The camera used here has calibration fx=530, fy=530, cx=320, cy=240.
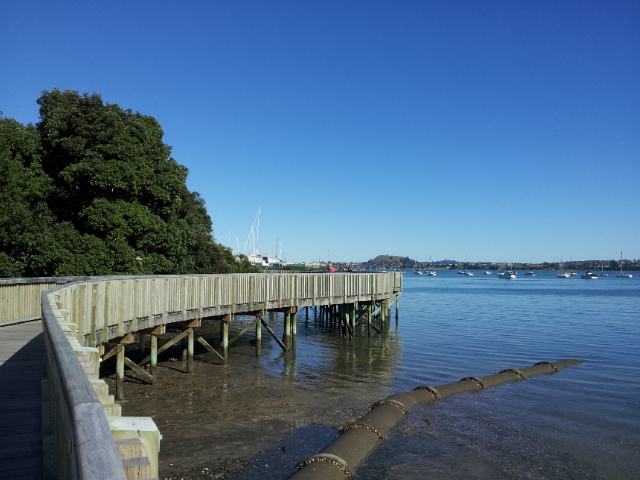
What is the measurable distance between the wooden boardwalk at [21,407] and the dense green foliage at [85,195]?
13.0m

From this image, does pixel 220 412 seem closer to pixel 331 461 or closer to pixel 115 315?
pixel 115 315

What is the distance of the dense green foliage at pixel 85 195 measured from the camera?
24.1m

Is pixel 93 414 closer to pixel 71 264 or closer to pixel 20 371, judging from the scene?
pixel 20 371

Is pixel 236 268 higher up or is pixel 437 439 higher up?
pixel 236 268

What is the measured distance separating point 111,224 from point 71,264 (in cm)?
271

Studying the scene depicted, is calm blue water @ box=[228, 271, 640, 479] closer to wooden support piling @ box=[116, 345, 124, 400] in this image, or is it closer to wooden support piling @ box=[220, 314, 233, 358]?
wooden support piling @ box=[220, 314, 233, 358]

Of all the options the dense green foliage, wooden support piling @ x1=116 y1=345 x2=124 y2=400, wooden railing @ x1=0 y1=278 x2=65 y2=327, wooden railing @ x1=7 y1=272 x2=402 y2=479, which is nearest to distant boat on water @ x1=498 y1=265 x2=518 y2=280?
wooden railing @ x1=7 y1=272 x2=402 y2=479

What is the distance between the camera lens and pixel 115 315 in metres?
13.7

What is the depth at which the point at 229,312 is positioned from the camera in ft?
66.8

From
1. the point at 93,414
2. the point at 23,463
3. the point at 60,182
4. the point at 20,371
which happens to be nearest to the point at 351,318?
the point at 60,182

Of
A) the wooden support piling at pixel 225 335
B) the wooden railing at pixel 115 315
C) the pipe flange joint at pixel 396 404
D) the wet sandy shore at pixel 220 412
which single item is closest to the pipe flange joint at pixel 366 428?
the wet sandy shore at pixel 220 412

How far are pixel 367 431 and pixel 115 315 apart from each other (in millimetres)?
6979

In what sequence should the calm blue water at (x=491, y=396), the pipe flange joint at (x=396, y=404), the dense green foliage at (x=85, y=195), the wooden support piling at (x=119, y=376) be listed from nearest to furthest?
the calm blue water at (x=491, y=396) < the pipe flange joint at (x=396, y=404) < the wooden support piling at (x=119, y=376) < the dense green foliage at (x=85, y=195)

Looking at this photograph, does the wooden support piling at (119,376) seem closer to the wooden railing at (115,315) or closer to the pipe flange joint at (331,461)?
the wooden railing at (115,315)
